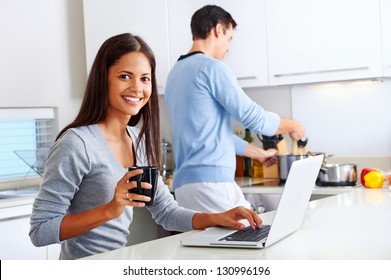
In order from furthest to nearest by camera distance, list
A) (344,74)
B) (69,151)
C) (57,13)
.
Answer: (57,13)
(344,74)
(69,151)

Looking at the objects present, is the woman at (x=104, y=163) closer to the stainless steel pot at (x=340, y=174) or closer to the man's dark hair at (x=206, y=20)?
the man's dark hair at (x=206, y=20)

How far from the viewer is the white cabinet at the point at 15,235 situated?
316 centimetres

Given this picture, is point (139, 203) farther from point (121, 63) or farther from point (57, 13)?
point (57, 13)

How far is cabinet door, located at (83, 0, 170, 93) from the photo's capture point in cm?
380

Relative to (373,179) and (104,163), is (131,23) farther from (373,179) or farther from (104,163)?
(104,163)

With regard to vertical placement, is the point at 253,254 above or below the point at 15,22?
below

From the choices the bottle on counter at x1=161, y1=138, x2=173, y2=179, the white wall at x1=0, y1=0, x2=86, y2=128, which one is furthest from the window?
the bottle on counter at x1=161, y1=138, x2=173, y2=179

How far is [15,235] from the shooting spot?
3.22 metres

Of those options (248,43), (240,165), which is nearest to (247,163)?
(240,165)

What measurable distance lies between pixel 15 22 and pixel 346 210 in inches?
98.1

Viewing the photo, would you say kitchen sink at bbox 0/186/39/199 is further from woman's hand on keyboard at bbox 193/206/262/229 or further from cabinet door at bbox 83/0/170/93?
woman's hand on keyboard at bbox 193/206/262/229

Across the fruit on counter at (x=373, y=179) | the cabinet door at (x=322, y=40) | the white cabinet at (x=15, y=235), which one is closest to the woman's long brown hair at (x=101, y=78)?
the fruit on counter at (x=373, y=179)
